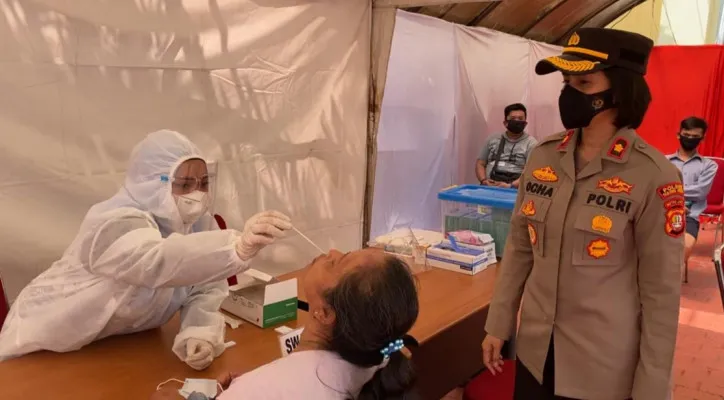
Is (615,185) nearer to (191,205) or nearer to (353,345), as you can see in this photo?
(353,345)

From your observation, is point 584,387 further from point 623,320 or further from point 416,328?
point 416,328

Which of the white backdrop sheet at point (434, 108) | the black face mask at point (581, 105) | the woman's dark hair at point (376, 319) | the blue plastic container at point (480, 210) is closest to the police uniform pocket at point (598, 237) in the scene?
the black face mask at point (581, 105)

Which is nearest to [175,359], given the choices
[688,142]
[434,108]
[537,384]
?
[537,384]

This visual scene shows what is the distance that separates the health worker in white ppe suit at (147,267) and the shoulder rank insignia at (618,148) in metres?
0.85

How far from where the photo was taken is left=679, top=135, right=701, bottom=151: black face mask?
4755 millimetres

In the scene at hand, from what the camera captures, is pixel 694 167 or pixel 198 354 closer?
pixel 198 354

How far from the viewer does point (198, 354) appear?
61.8 inches

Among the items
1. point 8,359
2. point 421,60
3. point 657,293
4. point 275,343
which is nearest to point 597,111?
point 657,293

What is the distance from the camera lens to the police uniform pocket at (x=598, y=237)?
140cm

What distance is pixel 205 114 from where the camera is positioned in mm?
2816

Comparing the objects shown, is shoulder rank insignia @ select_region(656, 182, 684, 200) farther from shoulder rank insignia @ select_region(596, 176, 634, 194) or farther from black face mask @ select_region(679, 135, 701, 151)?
black face mask @ select_region(679, 135, 701, 151)

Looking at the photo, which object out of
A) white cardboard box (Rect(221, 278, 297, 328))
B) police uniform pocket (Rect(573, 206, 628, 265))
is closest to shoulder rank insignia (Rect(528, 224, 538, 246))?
police uniform pocket (Rect(573, 206, 628, 265))

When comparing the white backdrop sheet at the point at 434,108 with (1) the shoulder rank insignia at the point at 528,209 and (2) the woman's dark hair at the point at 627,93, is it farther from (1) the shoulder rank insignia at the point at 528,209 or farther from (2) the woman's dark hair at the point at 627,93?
(2) the woman's dark hair at the point at 627,93

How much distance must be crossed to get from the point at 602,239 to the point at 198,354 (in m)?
1.10
